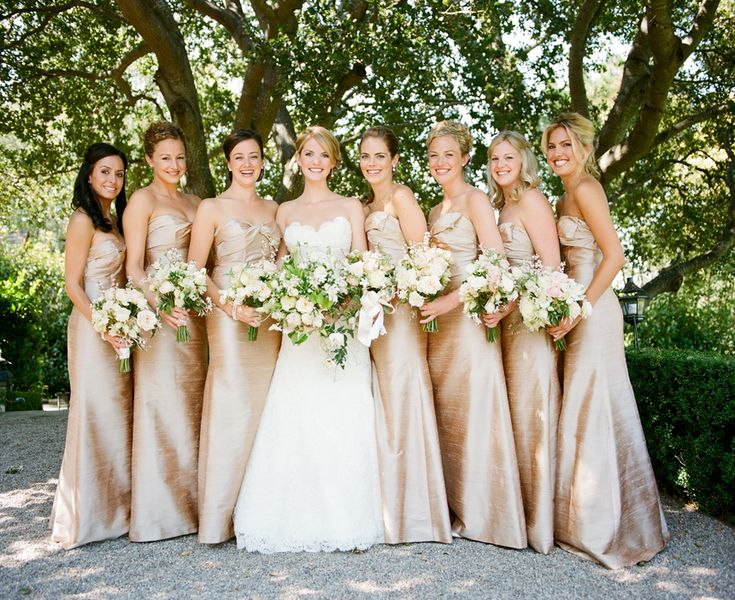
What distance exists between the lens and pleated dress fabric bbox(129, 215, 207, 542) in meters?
5.38

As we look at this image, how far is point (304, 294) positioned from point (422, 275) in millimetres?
875

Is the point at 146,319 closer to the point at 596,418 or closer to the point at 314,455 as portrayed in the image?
the point at 314,455

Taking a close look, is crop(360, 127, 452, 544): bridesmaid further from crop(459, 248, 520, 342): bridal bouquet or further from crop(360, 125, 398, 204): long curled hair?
crop(459, 248, 520, 342): bridal bouquet

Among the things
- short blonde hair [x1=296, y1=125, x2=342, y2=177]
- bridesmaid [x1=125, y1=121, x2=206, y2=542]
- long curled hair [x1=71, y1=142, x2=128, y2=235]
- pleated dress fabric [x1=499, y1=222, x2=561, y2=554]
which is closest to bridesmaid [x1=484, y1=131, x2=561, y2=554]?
pleated dress fabric [x1=499, y1=222, x2=561, y2=554]

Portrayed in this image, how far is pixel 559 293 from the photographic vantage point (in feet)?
15.7

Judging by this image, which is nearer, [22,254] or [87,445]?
[87,445]

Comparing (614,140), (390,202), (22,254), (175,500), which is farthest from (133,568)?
(22,254)

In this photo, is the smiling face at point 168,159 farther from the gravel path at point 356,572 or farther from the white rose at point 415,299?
the gravel path at point 356,572

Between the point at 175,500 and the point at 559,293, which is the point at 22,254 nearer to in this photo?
the point at 175,500

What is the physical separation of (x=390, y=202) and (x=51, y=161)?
9.60 meters

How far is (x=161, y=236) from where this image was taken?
18.6 ft

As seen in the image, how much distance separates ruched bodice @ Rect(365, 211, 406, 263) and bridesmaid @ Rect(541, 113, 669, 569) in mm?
1319

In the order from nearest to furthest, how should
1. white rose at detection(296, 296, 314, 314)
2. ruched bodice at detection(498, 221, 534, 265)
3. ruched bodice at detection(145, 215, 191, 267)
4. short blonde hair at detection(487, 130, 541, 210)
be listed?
white rose at detection(296, 296, 314, 314), ruched bodice at detection(498, 221, 534, 265), short blonde hair at detection(487, 130, 541, 210), ruched bodice at detection(145, 215, 191, 267)

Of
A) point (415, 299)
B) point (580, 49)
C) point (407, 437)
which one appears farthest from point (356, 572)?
point (580, 49)
